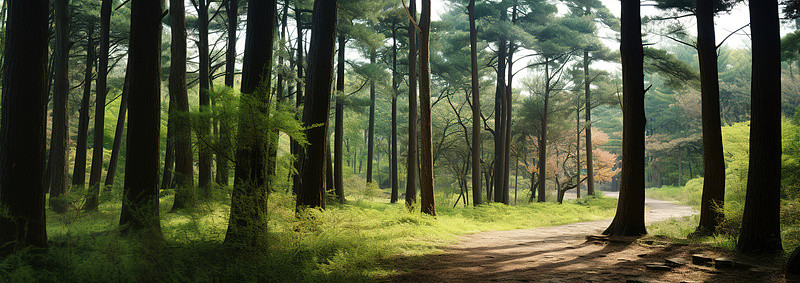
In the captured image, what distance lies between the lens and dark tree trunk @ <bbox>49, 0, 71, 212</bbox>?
1117cm

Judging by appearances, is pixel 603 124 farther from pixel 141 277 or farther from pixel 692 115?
pixel 141 277

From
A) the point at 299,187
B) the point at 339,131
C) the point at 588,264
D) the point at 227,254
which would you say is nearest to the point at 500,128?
the point at 339,131

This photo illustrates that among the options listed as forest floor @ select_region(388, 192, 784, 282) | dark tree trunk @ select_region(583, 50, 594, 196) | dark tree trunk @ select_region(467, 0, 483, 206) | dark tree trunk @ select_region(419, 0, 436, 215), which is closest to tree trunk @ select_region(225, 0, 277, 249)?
forest floor @ select_region(388, 192, 784, 282)

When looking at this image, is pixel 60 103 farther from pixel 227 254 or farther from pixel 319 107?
pixel 227 254

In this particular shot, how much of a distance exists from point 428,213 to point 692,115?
3383 cm

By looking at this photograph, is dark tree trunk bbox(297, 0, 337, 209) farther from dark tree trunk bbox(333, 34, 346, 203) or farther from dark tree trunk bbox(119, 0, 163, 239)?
dark tree trunk bbox(333, 34, 346, 203)

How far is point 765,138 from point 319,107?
265 inches

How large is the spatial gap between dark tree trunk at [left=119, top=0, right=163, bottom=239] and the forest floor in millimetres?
4038

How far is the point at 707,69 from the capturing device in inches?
327

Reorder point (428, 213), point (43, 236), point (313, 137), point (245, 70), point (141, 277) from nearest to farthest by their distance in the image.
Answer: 1. point (141, 277)
2. point (43, 236)
3. point (245, 70)
4. point (313, 137)
5. point (428, 213)

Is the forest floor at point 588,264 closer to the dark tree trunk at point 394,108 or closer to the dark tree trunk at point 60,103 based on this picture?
the dark tree trunk at point 60,103

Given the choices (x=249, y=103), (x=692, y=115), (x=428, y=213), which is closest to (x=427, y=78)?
(x=428, y=213)

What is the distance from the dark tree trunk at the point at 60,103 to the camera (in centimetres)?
1117

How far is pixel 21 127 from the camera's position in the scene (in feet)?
16.5
